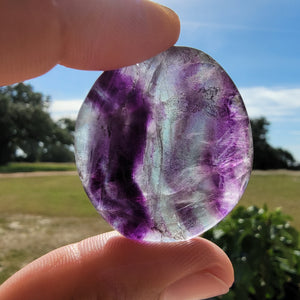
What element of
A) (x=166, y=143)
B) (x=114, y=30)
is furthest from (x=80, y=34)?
(x=166, y=143)

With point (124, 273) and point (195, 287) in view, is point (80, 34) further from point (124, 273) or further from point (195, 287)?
point (195, 287)

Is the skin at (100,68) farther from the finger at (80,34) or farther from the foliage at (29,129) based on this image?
the foliage at (29,129)

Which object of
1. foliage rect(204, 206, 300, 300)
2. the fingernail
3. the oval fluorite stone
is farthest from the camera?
foliage rect(204, 206, 300, 300)

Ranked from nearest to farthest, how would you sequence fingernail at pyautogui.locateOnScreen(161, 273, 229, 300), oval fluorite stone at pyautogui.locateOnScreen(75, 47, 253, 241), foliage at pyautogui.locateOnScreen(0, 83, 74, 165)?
oval fluorite stone at pyautogui.locateOnScreen(75, 47, 253, 241) < fingernail at pyautogui.locateOnScreen(161, 273, 229, 300) < foliage at pyautogui.locateOnScreen(0, 83, 74, 165)

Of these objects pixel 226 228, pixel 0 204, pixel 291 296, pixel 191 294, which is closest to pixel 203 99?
pixel 191 294

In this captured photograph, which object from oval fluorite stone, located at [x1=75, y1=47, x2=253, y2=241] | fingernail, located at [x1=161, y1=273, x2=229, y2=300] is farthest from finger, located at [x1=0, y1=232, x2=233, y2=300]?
oval fluorite stone, located at [x1=75, y1=47, x2=253, y2=241]

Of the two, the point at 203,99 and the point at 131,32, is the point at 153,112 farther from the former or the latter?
the point at 131,32

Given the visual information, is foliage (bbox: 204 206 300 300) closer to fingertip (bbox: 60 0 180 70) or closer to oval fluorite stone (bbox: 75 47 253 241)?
oval fluorite stone (bbox: 75 47 253 241)
